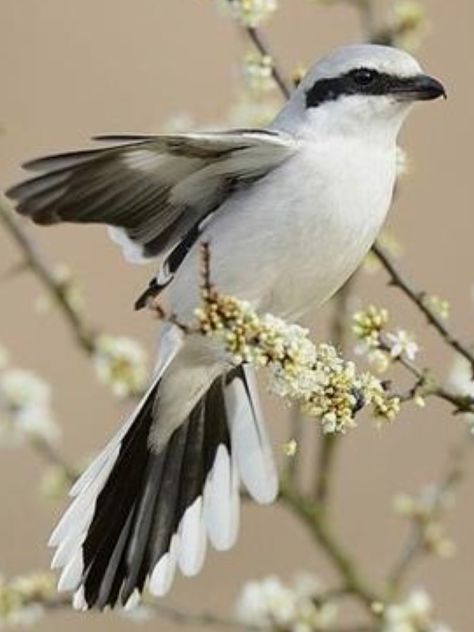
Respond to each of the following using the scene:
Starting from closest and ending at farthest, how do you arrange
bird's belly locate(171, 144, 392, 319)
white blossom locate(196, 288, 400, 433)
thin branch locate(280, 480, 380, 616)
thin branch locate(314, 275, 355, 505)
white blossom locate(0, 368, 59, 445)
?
white blossom locate(196, 288, 400, 433) → bird's belly locate(171, 144, 392, 319) → thin branch locate(280, 480, 380, 616) → thin branch locate(314, 275, 355, 505) → white blossom locate(0, 368, 59, 445)

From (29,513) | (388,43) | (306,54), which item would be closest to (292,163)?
(388,43)

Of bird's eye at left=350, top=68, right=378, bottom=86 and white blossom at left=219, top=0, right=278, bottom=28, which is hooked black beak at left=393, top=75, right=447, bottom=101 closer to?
bird's eye at left=350, top=68, right=378, bottom=86

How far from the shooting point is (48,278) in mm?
2922

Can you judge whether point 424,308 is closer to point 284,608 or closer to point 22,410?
point 284,608

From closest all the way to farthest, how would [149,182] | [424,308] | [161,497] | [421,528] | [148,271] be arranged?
[424,308], [149,182], [421,528], [161,497], [148,271]

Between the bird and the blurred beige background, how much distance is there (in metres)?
1.77

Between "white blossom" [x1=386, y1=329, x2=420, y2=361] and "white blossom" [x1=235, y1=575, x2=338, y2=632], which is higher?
"white blossom" [x1=386, y1=329, x2=420, y2=361]

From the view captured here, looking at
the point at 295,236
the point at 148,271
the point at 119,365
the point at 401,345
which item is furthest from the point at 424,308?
the point at 148,271

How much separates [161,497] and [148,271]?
251 centimetres

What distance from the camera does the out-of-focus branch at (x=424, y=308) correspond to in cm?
242

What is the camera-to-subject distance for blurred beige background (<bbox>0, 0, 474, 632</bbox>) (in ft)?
17.8

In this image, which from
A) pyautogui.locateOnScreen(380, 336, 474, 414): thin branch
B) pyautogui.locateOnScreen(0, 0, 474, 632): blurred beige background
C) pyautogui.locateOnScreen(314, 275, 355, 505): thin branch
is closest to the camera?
pyautogui.locateOnScreen(380, 336, 474, 414): thin branch

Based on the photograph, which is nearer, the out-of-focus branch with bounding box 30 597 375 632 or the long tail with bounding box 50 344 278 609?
the out-of-focus branch with bounding box 30 597 375 632

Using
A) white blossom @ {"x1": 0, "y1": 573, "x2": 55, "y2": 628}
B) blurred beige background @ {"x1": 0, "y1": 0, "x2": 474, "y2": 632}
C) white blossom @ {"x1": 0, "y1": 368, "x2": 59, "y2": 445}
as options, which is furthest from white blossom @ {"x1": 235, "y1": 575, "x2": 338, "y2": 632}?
blurred beige background @ {"x1": 0, "y1": 0, "x2": 474, "y2": 632}
